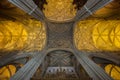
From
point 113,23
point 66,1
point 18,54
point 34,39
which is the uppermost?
point 66,1

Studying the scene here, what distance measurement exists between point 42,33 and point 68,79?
3.29 metres

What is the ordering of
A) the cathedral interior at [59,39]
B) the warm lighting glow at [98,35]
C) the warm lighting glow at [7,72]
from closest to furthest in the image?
the cathedral interior at [59,39] → the warm lighting glow at [98,35] → the warm lighting glow at [7,72]

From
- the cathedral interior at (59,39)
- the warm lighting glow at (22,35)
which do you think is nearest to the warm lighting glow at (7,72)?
the cathedral interior at (59,39)

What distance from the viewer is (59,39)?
10.2 m

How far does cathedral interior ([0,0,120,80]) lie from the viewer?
8.66 meters

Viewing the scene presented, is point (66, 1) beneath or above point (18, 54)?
above

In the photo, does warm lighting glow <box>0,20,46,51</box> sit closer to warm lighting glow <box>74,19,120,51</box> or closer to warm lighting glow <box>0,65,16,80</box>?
warm lighting glow <box>0,65,16,80</box>

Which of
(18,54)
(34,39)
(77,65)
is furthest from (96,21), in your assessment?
(18,54)

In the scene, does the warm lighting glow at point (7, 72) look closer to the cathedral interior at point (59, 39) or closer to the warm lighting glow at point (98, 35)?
the cathedral interior at point (59, 39)

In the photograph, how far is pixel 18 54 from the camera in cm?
891

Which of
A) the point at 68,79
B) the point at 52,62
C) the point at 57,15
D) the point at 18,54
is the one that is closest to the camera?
the point at 68,79

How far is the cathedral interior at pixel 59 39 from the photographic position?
8.66m

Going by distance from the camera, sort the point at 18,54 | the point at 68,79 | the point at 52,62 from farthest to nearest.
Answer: the point at 52,62, the point at 18,54, the point at 68,79

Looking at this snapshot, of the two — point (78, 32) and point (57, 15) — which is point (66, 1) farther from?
point (78, 32)
